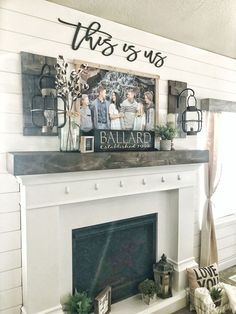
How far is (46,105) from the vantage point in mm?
1911

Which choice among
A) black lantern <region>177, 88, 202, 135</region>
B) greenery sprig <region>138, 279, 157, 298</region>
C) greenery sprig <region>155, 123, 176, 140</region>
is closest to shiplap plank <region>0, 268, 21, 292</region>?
greenery sprig <region>138, 279, 157, 298</region>

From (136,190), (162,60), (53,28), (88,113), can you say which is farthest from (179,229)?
(53,28)

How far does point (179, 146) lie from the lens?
286 centimetres

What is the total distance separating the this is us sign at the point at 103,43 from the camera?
2.10 m

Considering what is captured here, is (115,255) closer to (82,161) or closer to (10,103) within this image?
(82,161)

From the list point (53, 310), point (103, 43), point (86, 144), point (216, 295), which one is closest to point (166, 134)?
point (86, 144)

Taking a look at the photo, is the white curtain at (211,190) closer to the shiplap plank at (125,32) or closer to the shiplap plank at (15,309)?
the shiplap plank at (125,32)

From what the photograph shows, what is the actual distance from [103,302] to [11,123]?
158 cm

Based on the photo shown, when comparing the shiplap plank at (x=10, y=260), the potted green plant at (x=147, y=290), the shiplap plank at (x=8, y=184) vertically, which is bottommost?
the potted green plant at (x=147, y=290)

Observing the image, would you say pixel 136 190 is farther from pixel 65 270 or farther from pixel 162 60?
pixel 162 60

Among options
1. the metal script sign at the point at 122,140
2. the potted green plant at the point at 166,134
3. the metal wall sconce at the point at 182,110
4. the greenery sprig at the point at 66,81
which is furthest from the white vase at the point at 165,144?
the greenery sprig at the point at 66,81

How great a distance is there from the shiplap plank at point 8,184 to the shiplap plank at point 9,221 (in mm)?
171

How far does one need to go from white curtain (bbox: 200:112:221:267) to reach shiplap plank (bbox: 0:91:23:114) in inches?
83.6

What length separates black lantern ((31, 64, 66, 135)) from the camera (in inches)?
74.5
